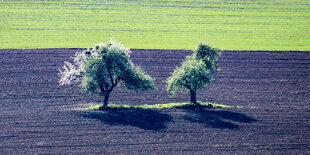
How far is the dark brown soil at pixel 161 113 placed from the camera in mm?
39844

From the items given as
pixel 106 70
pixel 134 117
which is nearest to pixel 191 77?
pixel 134 117

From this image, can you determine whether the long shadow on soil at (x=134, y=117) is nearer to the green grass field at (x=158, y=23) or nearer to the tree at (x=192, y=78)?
the tree at (x=192, y=78)

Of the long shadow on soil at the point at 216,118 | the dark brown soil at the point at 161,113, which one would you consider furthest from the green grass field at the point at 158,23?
the long shadow on soil at the point at 216,118

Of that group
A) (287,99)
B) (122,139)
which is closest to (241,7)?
(287,99)

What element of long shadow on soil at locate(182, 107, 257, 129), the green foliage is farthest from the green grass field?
long shadow on soil at locate(182, 107, 257, 129)

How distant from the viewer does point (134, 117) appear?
45750mm

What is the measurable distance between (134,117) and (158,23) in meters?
32.7

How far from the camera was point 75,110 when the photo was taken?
47.4 meters

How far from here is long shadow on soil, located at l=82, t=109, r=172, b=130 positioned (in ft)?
144

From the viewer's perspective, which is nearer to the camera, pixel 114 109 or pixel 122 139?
pixel 122 139

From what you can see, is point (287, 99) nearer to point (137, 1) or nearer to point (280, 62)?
point (280, 62)

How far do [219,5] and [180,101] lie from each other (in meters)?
35.8

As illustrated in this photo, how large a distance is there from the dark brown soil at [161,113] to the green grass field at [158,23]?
5.01m

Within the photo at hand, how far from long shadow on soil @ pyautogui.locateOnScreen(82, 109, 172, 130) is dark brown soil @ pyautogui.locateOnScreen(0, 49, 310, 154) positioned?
0.10 m
